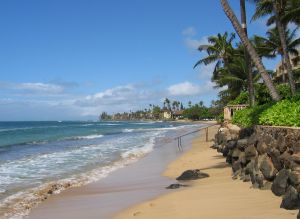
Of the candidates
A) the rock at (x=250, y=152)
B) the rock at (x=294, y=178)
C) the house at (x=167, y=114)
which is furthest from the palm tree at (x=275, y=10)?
the house at (x=167, y=114)

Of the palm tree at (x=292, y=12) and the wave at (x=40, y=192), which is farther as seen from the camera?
the palm tree at (x=292, y=12)

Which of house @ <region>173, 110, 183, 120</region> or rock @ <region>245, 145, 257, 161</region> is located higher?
house @ <region>173, 110, 183, 120</region>

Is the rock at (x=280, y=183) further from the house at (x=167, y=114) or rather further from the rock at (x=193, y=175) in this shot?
the house at (x=167, y=114)

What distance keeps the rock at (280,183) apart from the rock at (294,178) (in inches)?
14.1

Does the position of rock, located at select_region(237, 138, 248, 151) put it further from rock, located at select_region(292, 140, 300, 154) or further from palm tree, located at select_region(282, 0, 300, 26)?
palm tree, located at select_region(282, 0, 300, 26)

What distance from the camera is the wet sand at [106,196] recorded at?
1050 centimetres

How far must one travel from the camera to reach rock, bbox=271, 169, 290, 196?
8.95 meters

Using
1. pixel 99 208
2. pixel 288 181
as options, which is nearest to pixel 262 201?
pixel 288 181

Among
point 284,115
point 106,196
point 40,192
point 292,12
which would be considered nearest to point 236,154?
point 284,115

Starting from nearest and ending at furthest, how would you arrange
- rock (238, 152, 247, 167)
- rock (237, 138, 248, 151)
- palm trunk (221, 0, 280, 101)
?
rock (238, 152, 247, 167), rock (237, 138, 248, 151), palm trunk (221, 0, 280, 101)

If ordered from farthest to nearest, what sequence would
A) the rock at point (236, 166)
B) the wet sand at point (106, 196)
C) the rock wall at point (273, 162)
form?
the rock at point (236, 166)
the wet sand at point (106, 196)
the rock wall at point (273, 162)

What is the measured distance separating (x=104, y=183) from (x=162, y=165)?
5093mm

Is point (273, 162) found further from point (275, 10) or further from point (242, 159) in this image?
point (275, 10)

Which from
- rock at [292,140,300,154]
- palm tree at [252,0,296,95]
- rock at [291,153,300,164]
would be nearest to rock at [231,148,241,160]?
rock at [292,140,300,154]
